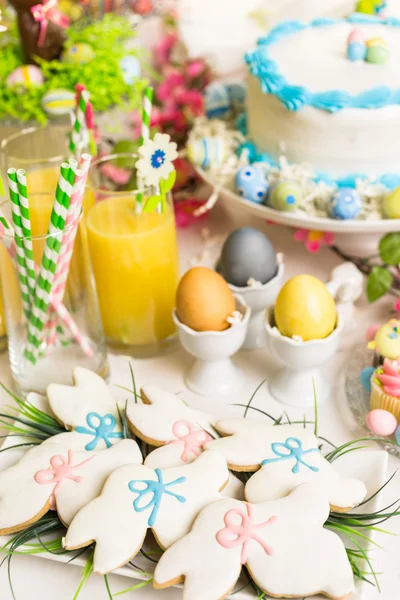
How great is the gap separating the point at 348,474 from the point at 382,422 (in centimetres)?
9

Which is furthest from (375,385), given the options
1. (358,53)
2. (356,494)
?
(358,53)

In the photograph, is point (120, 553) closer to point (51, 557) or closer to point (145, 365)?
point (51, 557)

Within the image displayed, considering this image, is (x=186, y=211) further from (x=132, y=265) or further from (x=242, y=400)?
(x=242, y=400)

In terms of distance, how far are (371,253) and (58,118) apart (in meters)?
0.58

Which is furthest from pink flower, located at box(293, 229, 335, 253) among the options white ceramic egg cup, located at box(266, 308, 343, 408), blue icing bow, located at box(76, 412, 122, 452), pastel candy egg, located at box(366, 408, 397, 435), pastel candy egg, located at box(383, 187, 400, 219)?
blue icing bow, located at box(76, 412, 122, 452)

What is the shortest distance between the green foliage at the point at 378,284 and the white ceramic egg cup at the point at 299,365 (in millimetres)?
121

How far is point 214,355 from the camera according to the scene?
88 cm

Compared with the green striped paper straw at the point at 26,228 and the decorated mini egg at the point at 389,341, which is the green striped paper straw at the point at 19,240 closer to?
the green striped paper straw at the point at 26,228

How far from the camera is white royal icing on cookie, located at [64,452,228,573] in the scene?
63 centimetres

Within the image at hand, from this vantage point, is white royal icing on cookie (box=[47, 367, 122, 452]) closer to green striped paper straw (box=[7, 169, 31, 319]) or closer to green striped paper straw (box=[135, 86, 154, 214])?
green striped paper straw (box=[7, 169, 31, 319])

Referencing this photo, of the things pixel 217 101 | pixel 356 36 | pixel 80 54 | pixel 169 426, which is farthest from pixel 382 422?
pixel 80 54

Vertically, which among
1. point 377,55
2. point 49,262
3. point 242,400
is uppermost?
point 377,55

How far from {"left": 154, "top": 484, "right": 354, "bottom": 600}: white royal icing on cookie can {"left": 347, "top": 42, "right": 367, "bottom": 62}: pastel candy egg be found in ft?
2.24

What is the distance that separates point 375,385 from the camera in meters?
0.82
